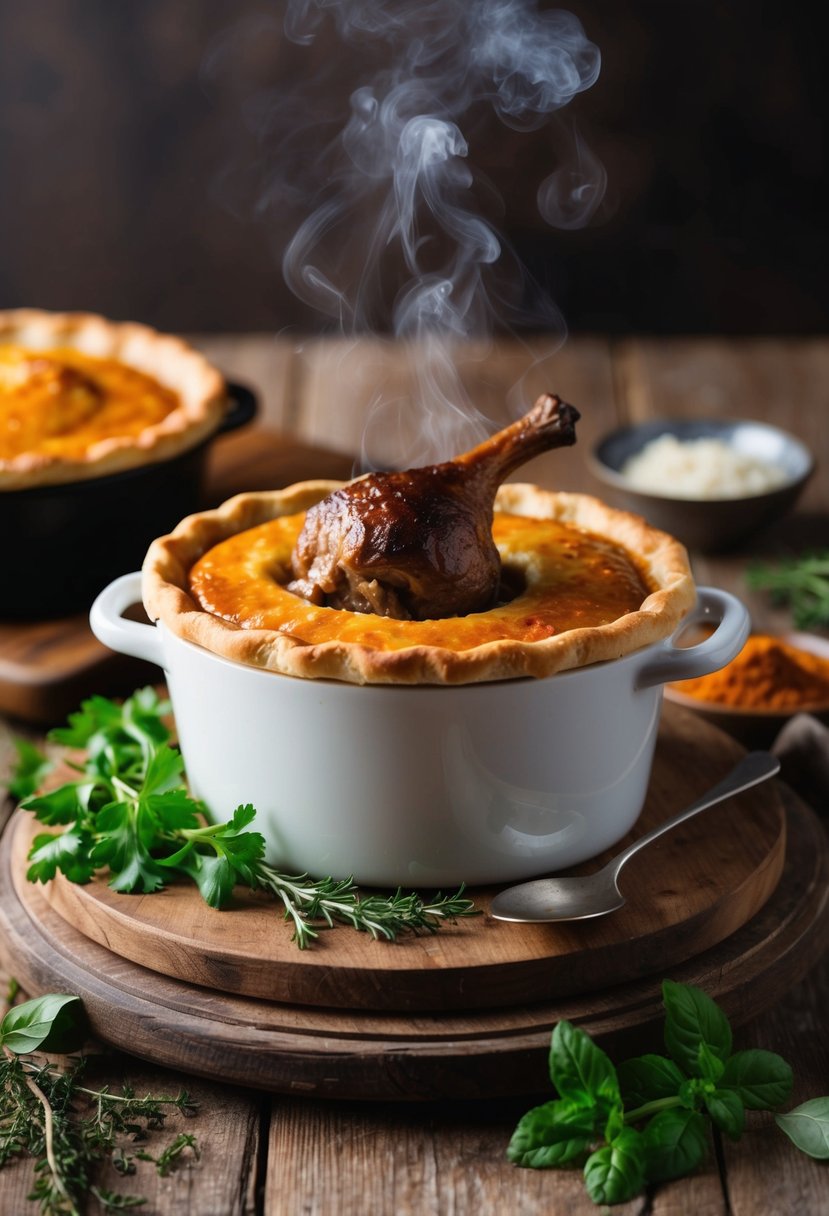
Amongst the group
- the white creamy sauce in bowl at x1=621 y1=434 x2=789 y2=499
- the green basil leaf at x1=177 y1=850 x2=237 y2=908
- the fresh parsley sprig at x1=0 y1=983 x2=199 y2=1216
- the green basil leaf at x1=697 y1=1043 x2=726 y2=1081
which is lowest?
the white creamy sauce in bowl at x1=621 y1=434 x2=789 y2=499

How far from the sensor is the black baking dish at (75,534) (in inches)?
133

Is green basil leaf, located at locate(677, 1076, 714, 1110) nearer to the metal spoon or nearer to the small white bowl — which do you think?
the metal spoon

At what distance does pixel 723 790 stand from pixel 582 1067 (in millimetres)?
709

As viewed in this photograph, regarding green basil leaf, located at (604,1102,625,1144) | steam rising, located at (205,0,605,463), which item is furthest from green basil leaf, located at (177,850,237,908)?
steam rising, located at (205,0,605,463)

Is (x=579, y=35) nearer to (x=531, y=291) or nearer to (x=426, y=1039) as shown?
(x=531, y=291)

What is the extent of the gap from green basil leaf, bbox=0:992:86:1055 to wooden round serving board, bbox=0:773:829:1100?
0.10ft

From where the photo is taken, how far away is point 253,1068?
1982 mm

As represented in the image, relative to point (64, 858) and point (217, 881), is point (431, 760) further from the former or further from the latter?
point (64, 858)

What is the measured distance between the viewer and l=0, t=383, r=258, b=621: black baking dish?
338cm

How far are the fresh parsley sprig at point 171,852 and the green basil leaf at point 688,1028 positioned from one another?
0.35 meters

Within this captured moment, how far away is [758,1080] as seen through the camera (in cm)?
194

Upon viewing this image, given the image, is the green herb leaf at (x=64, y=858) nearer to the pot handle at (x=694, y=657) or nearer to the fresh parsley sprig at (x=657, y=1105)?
the fresh parsley sprig at (x=657, y=1105)

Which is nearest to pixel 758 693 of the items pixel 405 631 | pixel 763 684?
pixel 763 684

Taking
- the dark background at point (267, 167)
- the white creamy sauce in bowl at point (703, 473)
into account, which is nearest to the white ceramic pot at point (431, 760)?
the white creamy sauce in bowl at point (703, 473)
